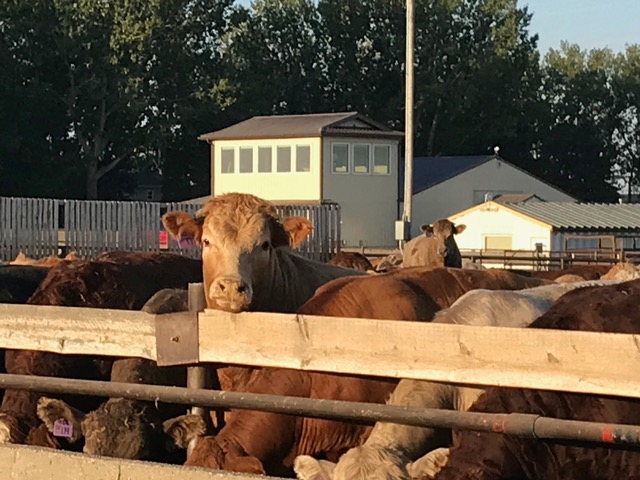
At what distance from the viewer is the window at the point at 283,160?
56.5m

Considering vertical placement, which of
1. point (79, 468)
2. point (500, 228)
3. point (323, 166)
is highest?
point (323, 166)

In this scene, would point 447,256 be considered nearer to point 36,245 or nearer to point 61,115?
point 36,245

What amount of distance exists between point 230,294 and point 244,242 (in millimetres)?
946

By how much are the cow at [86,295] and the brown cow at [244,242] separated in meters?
0.95

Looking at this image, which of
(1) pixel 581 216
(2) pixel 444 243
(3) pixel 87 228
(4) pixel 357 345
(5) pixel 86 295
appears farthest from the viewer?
(1) pixel 581 216

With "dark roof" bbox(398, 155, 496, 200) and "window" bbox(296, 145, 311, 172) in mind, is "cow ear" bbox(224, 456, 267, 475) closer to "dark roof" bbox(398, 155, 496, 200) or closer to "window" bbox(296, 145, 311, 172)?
"window" bbox(296, 145, 311, 172)

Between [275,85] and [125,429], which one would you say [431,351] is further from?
[275,85]

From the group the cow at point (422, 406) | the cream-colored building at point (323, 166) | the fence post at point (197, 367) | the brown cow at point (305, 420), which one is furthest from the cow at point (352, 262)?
the cream-colored building at point (323, 166)

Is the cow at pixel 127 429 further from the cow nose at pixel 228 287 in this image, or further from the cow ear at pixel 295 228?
the cow ear at pixel 295 228

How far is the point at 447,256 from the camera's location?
21.5 meters

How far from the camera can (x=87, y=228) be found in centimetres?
3556

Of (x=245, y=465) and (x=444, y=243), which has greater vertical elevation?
(x=444, y=243)

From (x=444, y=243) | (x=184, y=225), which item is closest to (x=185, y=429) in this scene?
(x=184, y=225)

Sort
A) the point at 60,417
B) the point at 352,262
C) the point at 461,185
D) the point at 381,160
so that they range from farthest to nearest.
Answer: the point at 461,185, the point at 381,160, the point at 352,262, the point at 60,417
